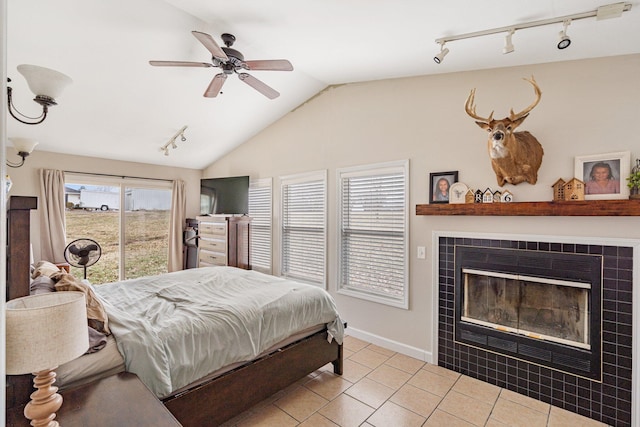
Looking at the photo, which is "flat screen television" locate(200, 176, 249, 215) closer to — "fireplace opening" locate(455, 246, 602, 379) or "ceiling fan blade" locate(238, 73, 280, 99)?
"ceiling fan blade" locate(238, 73, 280, 99)

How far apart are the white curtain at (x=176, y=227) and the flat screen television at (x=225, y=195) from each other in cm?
40

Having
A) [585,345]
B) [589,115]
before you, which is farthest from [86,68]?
[585,345]

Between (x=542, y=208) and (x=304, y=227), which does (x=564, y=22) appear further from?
(x=304, y=227)

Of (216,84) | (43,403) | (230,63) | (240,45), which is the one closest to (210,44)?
(230,63)

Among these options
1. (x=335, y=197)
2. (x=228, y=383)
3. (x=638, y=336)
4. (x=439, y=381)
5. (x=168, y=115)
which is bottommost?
(x=439, y=381)

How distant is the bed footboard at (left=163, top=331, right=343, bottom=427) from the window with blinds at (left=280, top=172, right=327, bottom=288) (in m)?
1.43

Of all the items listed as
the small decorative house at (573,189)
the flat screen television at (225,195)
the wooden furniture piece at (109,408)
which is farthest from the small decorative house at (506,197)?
the flat screen television at (225,195)

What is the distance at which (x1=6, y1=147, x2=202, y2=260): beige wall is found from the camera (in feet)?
12.7

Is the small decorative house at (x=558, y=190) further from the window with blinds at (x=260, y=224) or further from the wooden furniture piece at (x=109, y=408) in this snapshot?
the window with blinds at (x=260, y=224)

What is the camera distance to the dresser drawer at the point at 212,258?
470 centimetres

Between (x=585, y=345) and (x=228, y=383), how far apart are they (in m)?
2.62

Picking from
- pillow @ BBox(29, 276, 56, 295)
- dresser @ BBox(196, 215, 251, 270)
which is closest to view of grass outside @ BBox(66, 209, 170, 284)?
dresser @ BBox(196, 215, 251, 270)

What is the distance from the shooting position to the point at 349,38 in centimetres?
238

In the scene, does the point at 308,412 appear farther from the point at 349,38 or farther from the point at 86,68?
the point at 86,68
